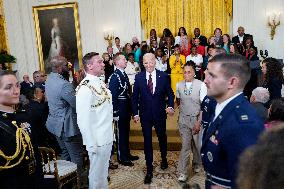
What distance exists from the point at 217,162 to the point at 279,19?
9865 millimetres

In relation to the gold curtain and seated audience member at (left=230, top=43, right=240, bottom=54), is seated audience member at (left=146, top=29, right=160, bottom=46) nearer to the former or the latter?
seated audience member at (left=230, top=43, right=240, bottom=54)

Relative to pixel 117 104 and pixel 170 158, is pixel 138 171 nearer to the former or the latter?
pixel 170 158

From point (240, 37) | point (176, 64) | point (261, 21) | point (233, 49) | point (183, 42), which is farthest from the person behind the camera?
point (261, 21)

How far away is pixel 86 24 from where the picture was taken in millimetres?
12539

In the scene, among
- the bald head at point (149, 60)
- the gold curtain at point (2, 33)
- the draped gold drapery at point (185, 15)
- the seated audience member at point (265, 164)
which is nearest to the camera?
the seated audience member at point (265, 164)

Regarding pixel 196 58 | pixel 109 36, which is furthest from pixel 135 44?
pixel 196 58

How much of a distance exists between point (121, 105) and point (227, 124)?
3.64m

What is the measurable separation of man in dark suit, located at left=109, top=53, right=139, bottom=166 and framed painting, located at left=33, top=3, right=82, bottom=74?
7583 mm

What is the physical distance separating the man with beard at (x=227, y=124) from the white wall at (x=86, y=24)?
9946mm

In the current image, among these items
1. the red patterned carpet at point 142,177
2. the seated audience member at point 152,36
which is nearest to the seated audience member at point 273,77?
the red patterned carpet at point 142,177

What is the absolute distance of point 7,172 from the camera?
2613 mm

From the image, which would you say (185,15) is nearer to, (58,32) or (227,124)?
(58,32)

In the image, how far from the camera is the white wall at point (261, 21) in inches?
425

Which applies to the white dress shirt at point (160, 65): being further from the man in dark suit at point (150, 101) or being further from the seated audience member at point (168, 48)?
the man in dark suit at point (150, 101)
